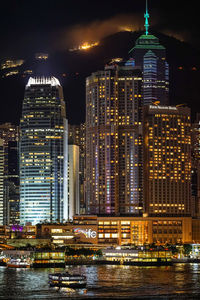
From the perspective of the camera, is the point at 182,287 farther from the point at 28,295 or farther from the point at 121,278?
the point at 28,295

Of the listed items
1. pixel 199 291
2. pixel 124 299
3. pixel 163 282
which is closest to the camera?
pixel 124 299

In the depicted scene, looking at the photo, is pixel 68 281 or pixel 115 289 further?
pixel 68 281

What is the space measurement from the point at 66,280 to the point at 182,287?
25.8 m

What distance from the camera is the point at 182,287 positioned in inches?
7136

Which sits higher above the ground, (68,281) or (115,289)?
(68,281)

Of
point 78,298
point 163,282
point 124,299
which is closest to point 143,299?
point 124,299

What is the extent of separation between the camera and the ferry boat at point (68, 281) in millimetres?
184000

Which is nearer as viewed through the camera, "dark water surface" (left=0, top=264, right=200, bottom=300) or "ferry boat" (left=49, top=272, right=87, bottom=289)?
"dark water surface" (left=0, top=264, right=200, bottom=300)

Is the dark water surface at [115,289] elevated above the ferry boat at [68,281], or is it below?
below

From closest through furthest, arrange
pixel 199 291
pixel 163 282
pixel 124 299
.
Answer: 1. pixel 124 299
2. pixel 199 291
3. pixel 163 282

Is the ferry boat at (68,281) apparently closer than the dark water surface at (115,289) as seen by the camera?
No

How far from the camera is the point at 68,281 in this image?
18650cm

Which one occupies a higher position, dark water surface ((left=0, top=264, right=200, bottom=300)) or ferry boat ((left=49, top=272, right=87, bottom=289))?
ferry boat ((left=49, top=272, right=87, bottom=289))

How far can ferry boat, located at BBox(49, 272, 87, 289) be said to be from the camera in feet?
604
